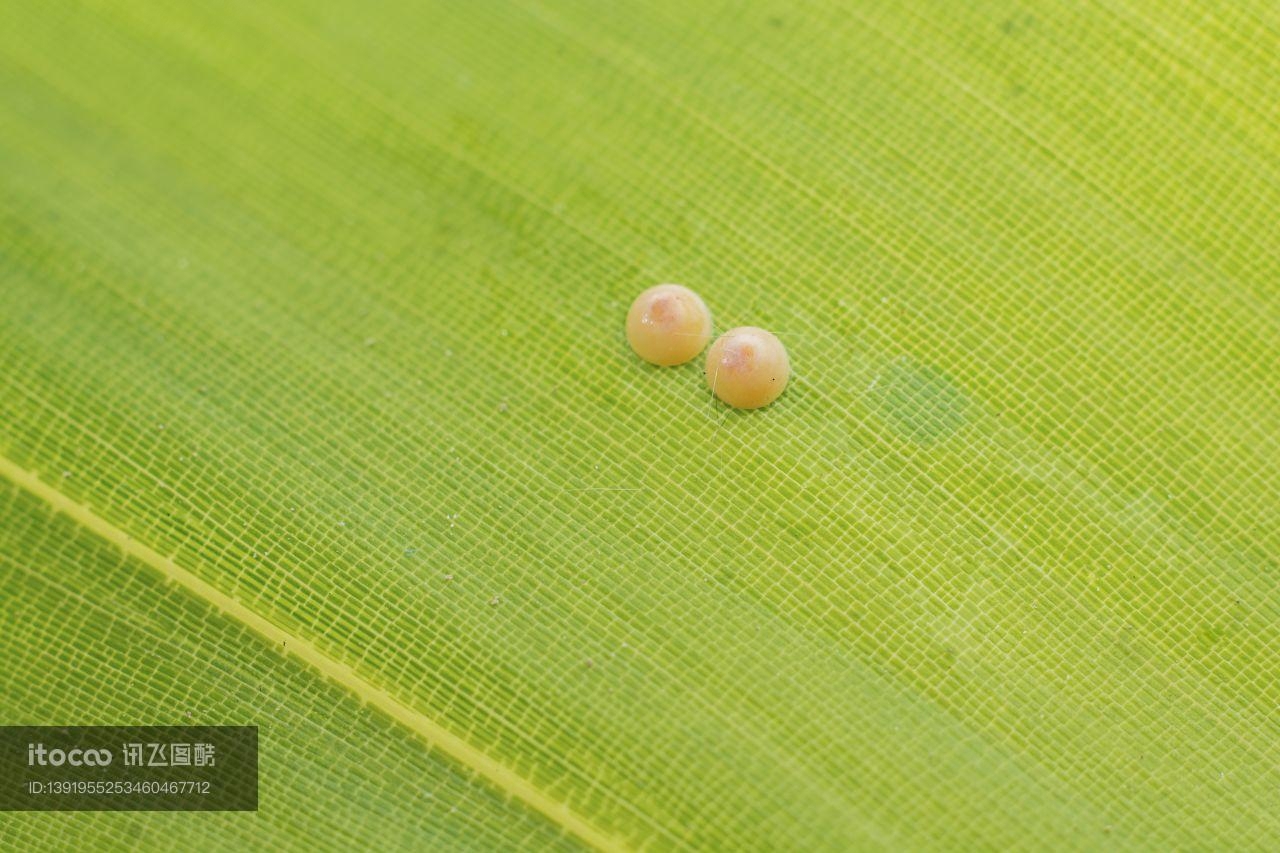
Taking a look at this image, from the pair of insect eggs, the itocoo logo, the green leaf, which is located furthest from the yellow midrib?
the pair of insect eggs

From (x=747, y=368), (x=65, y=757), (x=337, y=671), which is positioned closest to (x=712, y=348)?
(x=747, y=368)

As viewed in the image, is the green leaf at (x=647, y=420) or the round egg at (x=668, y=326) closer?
the green leaf at (x=647, y=420)

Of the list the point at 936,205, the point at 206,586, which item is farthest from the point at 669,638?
the point at 936,205

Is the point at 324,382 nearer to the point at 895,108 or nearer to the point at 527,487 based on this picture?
the point at 527,487

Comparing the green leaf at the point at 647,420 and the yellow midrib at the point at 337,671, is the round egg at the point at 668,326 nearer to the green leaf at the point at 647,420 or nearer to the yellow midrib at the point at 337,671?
the green leaf at the point at 647,420

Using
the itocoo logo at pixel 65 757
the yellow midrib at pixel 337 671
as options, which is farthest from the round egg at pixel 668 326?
the itocoo logo at pixel 65 757

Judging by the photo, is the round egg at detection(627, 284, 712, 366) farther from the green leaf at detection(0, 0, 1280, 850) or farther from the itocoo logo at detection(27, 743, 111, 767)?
the itocoo logo at detection(27, 743, 111, 767)

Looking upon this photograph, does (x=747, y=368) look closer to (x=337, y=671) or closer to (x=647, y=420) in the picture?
(x=647, y=420)
